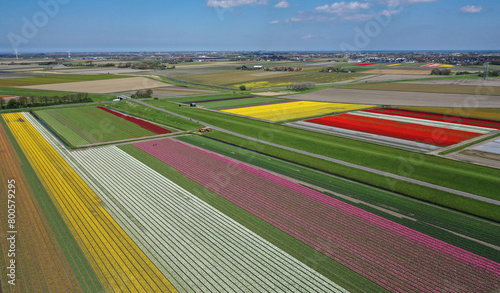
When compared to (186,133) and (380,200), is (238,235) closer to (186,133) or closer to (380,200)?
(380,200)

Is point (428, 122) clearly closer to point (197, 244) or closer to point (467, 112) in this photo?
point (467, 112)

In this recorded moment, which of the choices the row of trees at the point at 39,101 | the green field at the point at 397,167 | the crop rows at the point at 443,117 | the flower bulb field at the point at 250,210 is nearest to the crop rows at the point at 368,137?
the flower bulb field at the point at 250,210

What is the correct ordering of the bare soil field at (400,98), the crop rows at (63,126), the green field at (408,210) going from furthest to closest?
the bare soil field at (400,98) → the crop rows at (63,126) → the green field at (408,210)

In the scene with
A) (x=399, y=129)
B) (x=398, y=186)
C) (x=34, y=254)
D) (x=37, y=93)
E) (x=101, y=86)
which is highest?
(x=101, y=86)

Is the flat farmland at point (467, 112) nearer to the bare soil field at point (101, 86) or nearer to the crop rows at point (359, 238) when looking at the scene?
the crop rows at point (359, 238)

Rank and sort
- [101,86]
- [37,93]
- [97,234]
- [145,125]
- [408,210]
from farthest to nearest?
[101,86]
[37,93]
[145,125]
[408,210]
[97,234]

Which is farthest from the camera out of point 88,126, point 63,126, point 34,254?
point 88,126

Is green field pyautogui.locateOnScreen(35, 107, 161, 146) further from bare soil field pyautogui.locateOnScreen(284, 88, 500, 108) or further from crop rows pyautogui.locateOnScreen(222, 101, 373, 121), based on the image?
bare soil field pyautogui.locateOnScreen(284, 88, 500, 108)

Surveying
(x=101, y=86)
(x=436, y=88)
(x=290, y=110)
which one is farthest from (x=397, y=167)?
(x=101, y=86)
